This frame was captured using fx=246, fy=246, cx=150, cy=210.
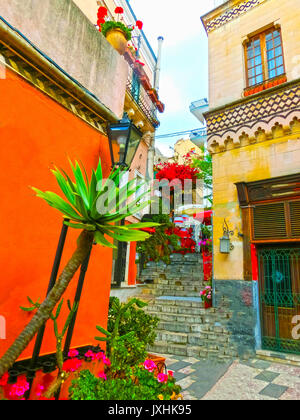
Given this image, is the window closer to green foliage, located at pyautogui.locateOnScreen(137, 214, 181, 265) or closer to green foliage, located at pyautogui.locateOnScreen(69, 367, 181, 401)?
green foliage, located at pyautogui.locateOnScreen(137, 214, 181, 265)

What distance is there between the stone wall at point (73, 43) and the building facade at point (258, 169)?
4407 millimetres

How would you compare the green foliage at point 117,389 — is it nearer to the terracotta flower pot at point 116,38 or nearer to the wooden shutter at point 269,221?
the terracotta flower pot at point 116,38

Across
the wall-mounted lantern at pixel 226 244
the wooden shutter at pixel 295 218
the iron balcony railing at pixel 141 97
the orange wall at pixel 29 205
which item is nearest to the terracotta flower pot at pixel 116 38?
the orange wall at pixel 29 205

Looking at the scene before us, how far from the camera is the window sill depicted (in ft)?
23.7

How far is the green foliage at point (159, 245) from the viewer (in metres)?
11.8

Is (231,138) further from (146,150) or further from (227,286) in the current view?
(146,150)

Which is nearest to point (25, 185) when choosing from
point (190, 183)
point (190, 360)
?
point (190, 360)

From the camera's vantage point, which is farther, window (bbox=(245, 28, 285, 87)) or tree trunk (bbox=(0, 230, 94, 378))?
window (bbox=(245, 28, 285, 87))

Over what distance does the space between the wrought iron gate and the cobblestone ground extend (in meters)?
0.64

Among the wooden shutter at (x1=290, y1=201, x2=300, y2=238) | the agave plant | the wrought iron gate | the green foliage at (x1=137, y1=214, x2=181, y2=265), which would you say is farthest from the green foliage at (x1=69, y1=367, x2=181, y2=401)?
the green foliage at (x1=137, y1=214, x2=181, y2=265)

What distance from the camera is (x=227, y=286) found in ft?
22.0

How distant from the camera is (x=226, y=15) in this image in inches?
354

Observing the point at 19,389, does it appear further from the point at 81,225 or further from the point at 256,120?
the point at 256,120
